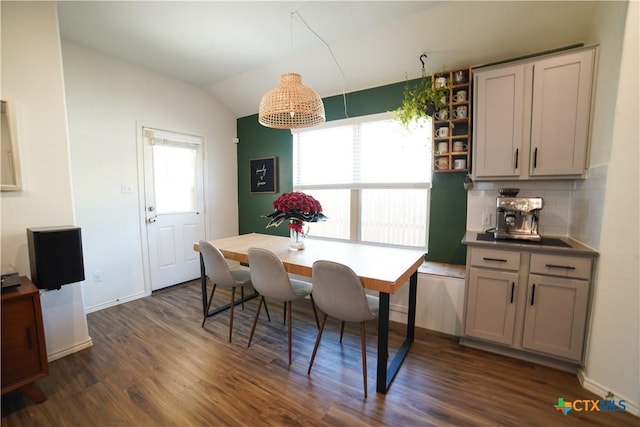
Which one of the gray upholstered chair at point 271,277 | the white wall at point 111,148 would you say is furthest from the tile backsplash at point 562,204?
the white wall at point 111,148

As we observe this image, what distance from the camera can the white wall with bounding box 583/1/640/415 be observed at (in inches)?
61.2

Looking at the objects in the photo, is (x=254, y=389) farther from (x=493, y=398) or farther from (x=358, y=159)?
(x=358, y=159)

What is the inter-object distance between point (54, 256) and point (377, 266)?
227 cm

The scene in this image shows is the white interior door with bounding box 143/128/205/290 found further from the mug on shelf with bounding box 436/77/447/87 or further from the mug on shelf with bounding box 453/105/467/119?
the mug on shelf with bounding box 453/105/467/119

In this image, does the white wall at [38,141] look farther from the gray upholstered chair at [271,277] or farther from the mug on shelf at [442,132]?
the mug on shelf at [442,132]

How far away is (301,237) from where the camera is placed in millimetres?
2562

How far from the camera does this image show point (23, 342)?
1651mm

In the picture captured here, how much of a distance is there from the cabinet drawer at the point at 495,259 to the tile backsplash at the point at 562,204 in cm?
47

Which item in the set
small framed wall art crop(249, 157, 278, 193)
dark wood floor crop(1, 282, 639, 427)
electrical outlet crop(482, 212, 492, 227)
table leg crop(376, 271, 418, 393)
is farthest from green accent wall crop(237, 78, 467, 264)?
table leg crop(376, 271, 418, 393)

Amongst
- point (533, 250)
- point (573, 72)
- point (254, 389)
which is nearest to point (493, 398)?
point (533, 250)

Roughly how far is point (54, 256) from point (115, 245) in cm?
135

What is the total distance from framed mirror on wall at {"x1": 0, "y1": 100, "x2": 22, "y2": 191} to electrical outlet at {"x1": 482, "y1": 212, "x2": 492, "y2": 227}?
3773 mm

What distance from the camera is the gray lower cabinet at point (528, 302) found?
1868mm

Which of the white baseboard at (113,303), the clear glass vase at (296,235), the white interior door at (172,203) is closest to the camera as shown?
the clear glass vase at (296,235)
